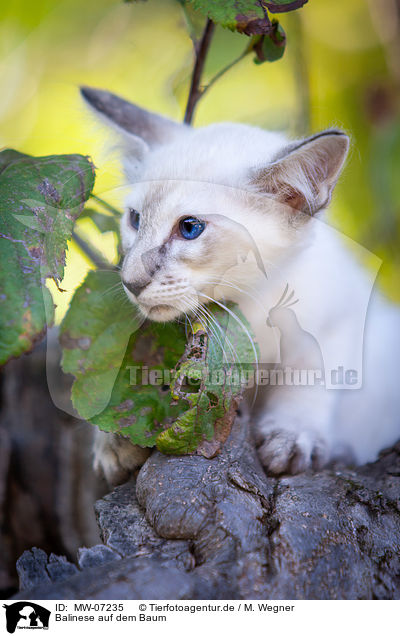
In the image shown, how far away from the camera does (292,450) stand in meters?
1.10

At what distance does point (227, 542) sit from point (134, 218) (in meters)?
0.72

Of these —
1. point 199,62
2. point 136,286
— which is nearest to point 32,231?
point 136,286

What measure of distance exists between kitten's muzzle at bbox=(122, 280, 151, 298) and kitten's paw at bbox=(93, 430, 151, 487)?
31cm

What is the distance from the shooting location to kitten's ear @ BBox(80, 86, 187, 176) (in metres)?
1.25

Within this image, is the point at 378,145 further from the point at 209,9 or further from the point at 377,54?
the point at 209,9

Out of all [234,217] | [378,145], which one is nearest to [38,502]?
[234,217]

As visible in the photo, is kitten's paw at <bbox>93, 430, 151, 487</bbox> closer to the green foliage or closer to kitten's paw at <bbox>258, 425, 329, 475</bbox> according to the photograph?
the green foliage

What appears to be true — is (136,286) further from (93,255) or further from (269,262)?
(269,262)

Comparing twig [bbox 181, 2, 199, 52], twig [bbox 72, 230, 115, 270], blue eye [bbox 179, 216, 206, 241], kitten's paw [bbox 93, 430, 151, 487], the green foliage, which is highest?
twig [bbox 181, 2, 199, 52]
